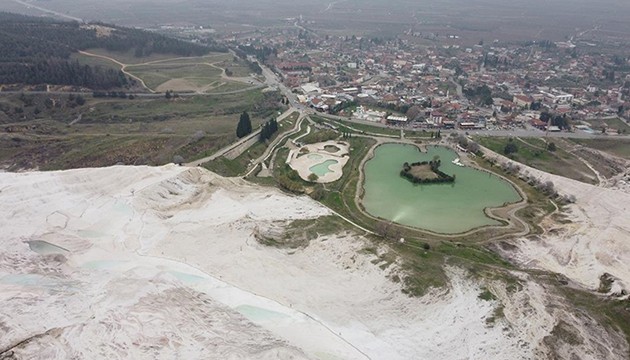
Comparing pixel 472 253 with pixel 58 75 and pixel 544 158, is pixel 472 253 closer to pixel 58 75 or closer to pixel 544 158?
pixel 544 158

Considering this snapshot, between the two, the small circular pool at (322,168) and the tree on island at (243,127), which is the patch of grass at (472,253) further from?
the tree on island at (243,127)

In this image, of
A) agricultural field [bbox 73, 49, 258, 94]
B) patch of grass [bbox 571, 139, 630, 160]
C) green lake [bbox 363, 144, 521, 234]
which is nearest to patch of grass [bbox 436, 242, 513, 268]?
green lake [bbox 363, 144, 521, 234]

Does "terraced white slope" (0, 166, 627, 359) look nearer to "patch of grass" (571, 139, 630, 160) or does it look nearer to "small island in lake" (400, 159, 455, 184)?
"small island in lake" (400, 159, 455, 184)

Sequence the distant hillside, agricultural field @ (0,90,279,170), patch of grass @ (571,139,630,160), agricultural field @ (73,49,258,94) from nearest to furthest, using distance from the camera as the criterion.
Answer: agricultural field @ (0,90,279,170)
patch of grass @ (571,139,630,160)
the distant hillside
agricultural field @ (73,49,258,94)

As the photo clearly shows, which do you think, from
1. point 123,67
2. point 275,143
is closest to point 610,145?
point 275,143

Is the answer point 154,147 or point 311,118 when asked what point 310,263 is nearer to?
point 154,147
